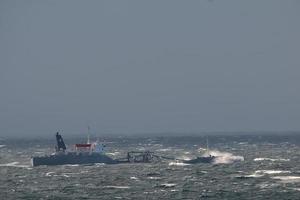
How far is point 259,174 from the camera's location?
611 feet

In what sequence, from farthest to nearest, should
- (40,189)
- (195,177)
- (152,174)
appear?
(152,174), (195,177), (40,189)

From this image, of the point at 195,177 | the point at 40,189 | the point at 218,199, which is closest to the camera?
the point at 218,199

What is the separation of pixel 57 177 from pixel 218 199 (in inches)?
2452

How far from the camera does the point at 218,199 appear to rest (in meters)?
134

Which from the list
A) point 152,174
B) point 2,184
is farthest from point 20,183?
point 152,174

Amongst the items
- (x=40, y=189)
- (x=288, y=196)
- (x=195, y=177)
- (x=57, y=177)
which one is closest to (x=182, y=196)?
(x=288, y=196)

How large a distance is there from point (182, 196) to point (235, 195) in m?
8.12

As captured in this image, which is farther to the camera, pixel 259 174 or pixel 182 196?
pixel 259 174

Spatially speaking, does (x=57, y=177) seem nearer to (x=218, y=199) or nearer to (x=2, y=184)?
(x=2, y=184)

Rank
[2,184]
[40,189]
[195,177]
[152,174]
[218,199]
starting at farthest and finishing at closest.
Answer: [152,174], [195,177], [2,184], [40,189], [218,199]

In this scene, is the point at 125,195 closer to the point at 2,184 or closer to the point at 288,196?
the point at 288,196

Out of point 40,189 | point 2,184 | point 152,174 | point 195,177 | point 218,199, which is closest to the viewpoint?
point 218,199

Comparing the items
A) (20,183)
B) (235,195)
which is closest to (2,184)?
(20,183)

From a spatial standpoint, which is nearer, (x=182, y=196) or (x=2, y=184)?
(x=182, y=196)
